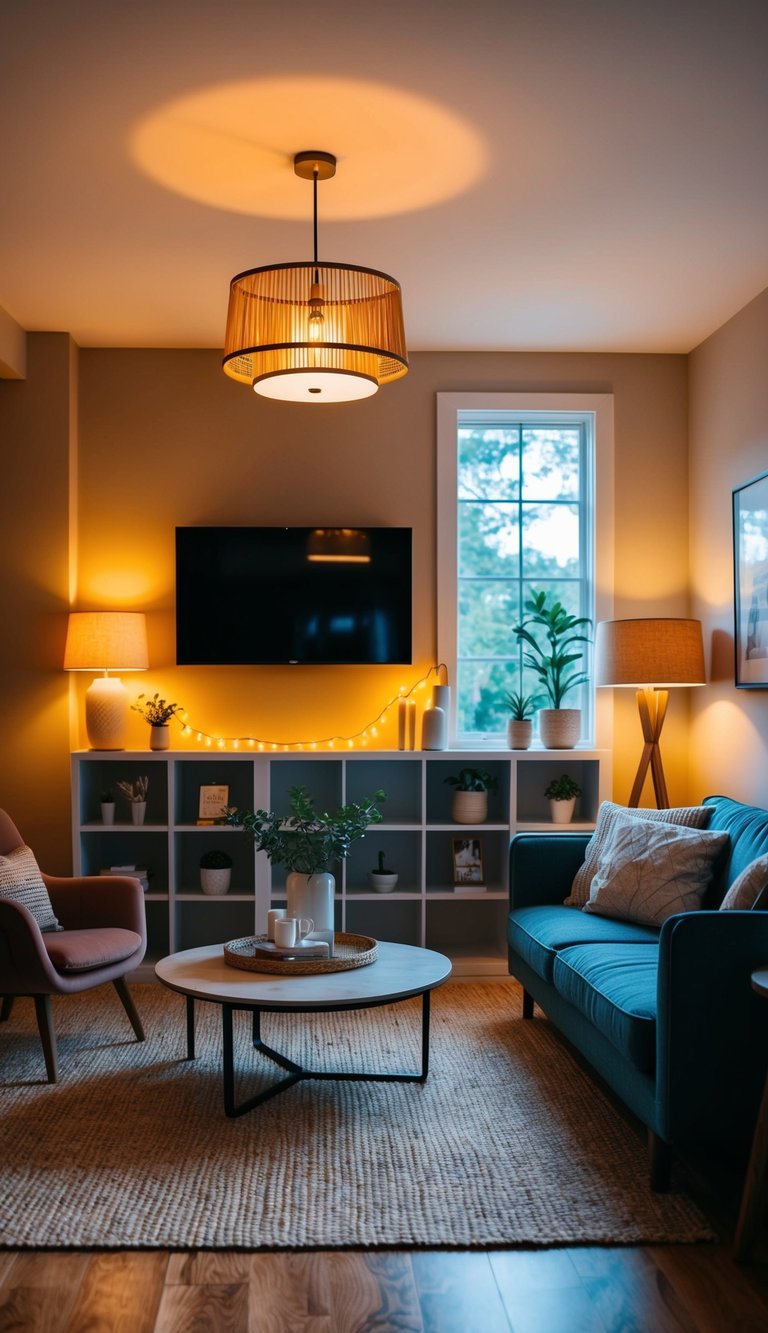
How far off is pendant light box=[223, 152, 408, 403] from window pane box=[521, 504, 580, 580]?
213 cm

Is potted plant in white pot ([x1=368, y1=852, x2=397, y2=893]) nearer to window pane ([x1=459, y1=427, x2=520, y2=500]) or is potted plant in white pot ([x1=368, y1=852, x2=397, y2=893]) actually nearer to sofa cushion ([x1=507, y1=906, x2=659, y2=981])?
sofa cushion ([x1=507, y1=906, x2=659, y2=981])

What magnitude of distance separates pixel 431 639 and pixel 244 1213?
2.93m

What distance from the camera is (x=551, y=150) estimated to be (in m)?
3.20

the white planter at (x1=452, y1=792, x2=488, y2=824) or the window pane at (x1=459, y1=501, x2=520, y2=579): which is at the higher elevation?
the window pane at (x1=459, y1=501, x2=520, y2=579)

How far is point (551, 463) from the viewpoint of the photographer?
525cm

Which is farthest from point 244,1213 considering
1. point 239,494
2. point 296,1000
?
point 239,494

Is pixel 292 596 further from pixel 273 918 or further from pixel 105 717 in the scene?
pixel 273 918

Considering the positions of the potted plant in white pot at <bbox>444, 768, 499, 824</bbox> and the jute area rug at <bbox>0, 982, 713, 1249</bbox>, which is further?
the potted plant in white pot at <bbox>444, 768, 499, 824</bbox>

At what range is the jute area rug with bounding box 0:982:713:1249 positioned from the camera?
2516mm

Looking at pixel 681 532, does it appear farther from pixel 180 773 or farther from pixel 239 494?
pixel 180 773

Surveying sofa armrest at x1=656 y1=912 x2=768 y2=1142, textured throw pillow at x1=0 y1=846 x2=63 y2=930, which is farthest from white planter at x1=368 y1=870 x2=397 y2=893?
sofa armrest at x1=656 y1=912 x2=768 y2=1142

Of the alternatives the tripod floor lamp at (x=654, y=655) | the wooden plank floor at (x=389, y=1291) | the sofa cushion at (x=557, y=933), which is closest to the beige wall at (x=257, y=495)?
the tripod floor lamp at (x=654, y=655)

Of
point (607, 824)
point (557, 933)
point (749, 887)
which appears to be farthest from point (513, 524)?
point (749, 887)

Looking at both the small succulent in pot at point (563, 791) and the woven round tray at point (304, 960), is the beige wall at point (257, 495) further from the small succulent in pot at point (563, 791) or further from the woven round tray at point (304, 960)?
the woven round tray at point (304, 960)
